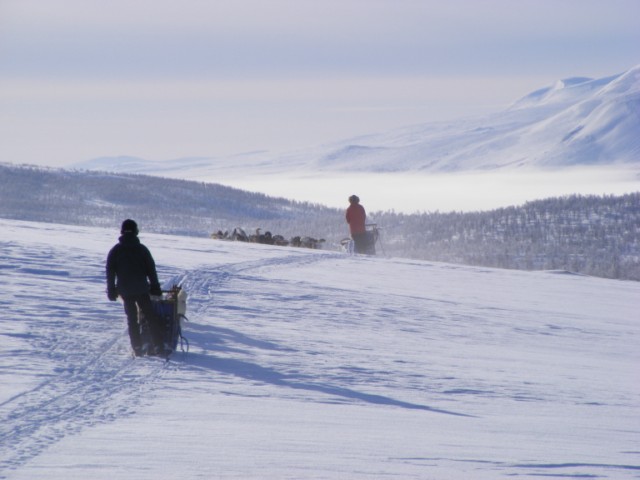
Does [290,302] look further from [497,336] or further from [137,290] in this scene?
[137,290]

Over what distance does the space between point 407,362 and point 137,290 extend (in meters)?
3.81

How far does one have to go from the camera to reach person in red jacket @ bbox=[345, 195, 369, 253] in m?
26.4

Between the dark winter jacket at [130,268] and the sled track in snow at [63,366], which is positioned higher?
the dark winter jacket at [130,268]

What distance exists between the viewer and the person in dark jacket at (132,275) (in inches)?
445

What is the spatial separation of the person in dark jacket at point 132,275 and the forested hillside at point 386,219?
149ft

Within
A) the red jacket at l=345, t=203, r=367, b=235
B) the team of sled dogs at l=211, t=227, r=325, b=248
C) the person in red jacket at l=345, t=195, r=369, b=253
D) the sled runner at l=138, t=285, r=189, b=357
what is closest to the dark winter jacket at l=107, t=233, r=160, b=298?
the sled runner at l=138, t=285, r=189, b=357

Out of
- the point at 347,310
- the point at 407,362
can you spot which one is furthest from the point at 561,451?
the point at 347,310

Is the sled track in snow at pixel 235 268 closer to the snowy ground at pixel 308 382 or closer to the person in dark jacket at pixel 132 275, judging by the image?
the snowy ground at pixel 308 382

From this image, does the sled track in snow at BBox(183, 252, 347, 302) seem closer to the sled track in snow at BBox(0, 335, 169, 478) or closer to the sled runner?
the sled runner

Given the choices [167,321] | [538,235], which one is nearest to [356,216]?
[167,321]

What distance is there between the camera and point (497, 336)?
53.5 ft

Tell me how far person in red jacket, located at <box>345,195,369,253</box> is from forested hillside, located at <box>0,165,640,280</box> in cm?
2840

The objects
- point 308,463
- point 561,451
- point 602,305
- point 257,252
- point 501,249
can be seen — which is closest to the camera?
point 308,463

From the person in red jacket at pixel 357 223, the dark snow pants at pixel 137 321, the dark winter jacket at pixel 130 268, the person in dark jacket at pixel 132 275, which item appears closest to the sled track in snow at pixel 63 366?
the dark snow pants at pixel 137 321
